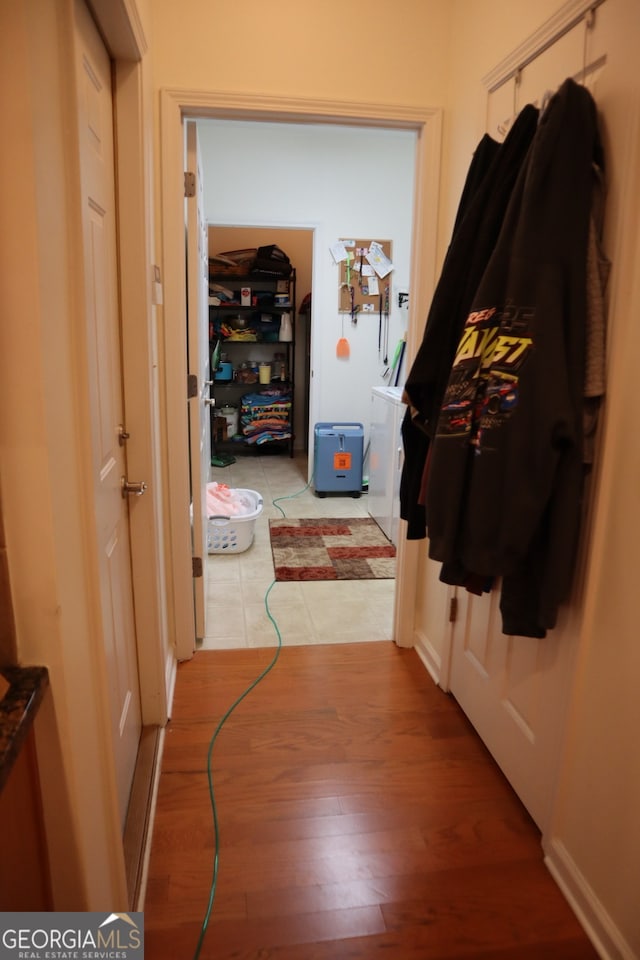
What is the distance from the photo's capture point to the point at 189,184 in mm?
2182

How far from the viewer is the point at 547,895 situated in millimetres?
1476

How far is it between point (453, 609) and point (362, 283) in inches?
135

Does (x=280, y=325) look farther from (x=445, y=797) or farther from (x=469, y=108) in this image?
(x=445, y=797)

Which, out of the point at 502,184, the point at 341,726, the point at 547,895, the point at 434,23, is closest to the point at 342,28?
the point at 434,23

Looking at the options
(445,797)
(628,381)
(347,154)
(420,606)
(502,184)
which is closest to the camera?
(628,381)

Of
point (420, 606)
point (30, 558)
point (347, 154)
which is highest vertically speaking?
point (347, 154)

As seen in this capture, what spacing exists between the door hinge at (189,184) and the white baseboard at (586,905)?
7.56 feet

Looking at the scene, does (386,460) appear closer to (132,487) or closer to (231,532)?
(231,532)

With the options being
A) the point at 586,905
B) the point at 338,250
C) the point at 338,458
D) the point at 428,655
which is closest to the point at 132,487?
the point at 428,655

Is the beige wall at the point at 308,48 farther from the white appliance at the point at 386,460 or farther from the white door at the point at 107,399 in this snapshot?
the white appliance at the point at 386,460

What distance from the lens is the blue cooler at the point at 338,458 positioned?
470 cm

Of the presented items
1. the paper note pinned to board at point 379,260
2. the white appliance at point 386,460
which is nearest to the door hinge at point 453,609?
the white appliance at point 386,460

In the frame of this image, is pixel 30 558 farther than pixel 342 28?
No

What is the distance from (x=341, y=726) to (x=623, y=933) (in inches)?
39.2
